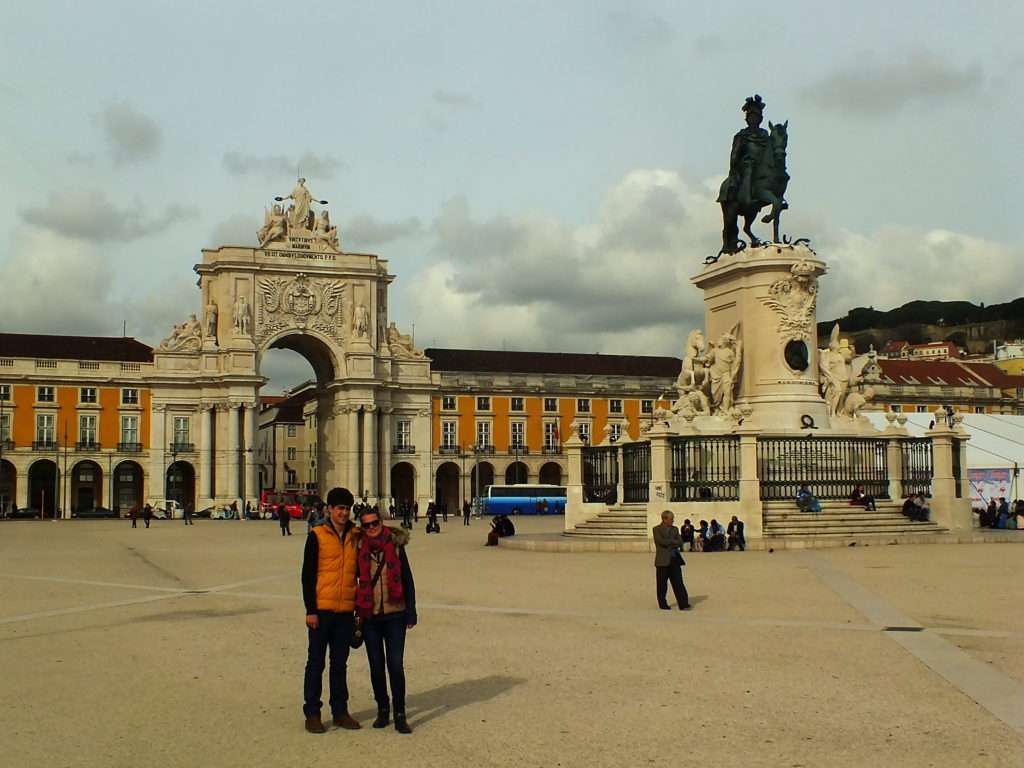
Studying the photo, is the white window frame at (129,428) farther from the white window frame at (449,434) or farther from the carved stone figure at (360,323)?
the white window frame at (449,434)

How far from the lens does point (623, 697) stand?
9.43m

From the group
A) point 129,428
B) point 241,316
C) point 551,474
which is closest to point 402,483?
point 551,474

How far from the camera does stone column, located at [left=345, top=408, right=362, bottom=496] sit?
273ft

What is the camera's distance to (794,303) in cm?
2816

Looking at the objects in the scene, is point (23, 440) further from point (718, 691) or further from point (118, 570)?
point (718, 691)

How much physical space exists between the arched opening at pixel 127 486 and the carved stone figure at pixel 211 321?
35.0 feet

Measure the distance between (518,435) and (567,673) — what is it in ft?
284

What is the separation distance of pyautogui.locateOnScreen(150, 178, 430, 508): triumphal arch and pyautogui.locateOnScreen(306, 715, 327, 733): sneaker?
243 ft

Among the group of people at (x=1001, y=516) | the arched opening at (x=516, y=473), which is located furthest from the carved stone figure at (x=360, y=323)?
the group of people at (x=1001, y=516)

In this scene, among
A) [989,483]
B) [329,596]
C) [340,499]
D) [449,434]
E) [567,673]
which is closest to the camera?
[329,596]

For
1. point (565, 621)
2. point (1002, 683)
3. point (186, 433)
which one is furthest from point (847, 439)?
point (186, 433)

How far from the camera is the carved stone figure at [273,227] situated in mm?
86188

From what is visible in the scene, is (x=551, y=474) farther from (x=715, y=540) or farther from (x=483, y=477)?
(x=715, y=540)

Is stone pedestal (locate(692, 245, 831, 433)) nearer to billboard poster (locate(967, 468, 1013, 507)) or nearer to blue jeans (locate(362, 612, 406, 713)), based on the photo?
billboard poster (locate(967, 468, 1013, 507))
